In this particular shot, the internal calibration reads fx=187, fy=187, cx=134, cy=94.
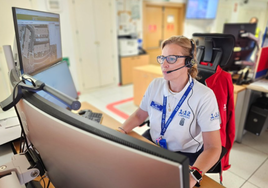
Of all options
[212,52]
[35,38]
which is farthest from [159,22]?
[35,38]

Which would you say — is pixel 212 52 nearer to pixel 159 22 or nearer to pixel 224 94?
pixel 224 94

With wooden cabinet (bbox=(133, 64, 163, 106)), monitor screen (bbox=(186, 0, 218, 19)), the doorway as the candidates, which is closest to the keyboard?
wooden cabinet (bbox=(133, 64, 163, 106))

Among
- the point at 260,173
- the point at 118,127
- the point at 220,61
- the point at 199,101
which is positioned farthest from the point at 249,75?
the point at 118,127

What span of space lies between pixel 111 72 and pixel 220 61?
370cm

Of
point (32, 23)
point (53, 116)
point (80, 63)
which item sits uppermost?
point (32, 23)

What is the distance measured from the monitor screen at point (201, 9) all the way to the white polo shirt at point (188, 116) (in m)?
5.61

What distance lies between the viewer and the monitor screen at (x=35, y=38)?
36.4 inches

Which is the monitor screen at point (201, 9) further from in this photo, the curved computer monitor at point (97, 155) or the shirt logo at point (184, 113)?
the curved computer monitor at point (97, 155)

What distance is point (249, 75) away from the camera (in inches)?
105

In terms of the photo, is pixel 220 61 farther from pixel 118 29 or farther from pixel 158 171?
pixel 118 29

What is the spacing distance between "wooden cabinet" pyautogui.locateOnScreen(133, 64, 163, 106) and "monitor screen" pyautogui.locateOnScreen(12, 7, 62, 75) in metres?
2.02

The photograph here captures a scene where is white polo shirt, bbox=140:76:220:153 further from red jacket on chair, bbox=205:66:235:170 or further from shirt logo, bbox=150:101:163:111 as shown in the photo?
red jacket on chair, bbox=205:66:235:170

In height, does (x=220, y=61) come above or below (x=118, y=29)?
below

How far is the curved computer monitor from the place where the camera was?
378 millimetres
